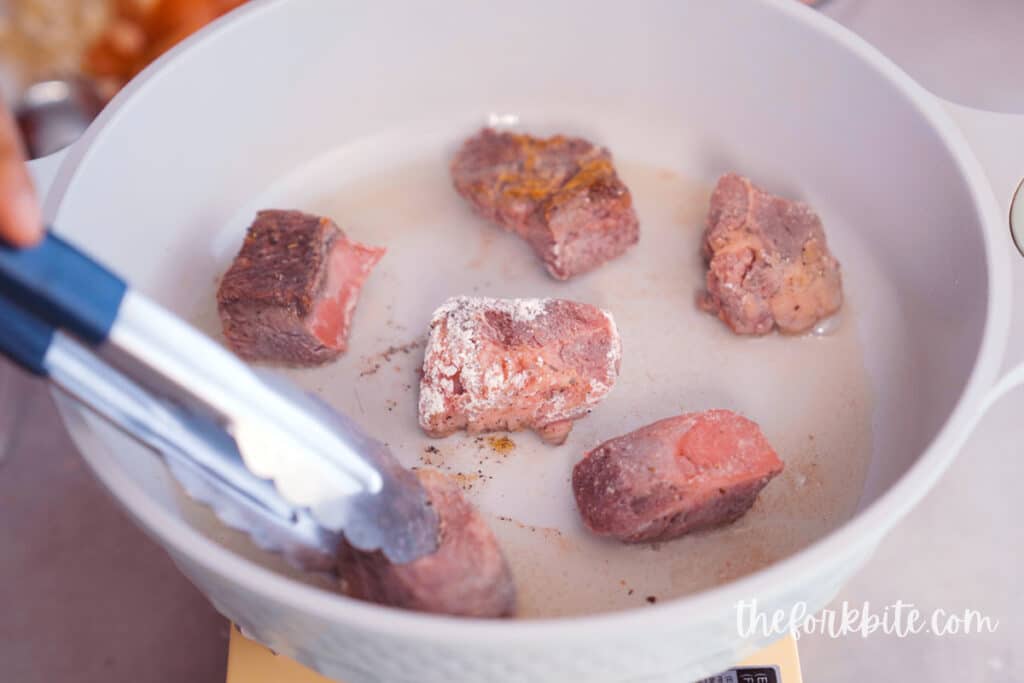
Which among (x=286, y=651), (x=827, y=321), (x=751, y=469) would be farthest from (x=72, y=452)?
(x=827, y=321)

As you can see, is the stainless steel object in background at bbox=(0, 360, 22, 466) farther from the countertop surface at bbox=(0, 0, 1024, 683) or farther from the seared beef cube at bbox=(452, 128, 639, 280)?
the seared beef cube at bbox=(452, 128, 639, 280)

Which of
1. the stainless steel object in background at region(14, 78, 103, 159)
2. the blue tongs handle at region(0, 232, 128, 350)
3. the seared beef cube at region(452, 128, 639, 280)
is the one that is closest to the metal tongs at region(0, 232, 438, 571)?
the blue tongs handle at region(0, 232, 128, 350)

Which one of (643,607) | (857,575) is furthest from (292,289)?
(857,575)

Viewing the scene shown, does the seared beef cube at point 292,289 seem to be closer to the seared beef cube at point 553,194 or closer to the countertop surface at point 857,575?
the seared beef cube at point 553,194

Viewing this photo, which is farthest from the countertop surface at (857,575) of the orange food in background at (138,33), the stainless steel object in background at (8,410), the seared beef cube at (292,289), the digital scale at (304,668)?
the orange food in background at (138,33)

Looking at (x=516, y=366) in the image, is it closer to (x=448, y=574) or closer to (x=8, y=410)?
(x=448, y=574)

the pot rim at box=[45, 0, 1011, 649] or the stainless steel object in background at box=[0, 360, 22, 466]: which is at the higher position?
the pot rim at box=[45, 0, 1011, 649]
